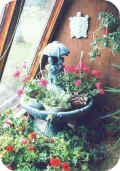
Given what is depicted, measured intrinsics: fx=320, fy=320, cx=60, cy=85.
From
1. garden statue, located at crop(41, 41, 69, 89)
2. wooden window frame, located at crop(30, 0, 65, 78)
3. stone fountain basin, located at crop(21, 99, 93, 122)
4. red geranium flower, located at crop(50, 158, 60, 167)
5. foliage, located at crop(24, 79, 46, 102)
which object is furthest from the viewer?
wooden window frame, located at crop(30, 0, 65, 78)

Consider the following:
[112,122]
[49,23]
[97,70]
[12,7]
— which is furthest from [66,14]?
[112,122]

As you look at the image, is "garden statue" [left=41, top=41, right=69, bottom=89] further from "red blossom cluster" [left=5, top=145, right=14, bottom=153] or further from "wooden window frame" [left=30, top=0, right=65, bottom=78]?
"red blossom cluster" [left=5, top=145, right=14, bottom=153]

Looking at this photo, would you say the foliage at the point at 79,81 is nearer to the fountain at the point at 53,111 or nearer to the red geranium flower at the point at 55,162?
the fountain at the point at 53,111

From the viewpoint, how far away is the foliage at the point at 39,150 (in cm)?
259

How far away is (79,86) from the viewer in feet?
10.0

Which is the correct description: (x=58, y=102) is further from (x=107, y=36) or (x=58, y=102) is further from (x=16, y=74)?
(x=107, y=36)

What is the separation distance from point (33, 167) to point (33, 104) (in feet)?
1.85

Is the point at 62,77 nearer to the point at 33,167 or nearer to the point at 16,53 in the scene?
the point at 16,53

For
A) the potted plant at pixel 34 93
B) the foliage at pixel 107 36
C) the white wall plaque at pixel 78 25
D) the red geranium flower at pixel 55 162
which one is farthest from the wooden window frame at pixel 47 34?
the red geranium flower at pixel 55 162

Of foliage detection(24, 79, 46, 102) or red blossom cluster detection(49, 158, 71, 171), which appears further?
foliage detection(24, 79, 46, 102)

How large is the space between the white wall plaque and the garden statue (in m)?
0.47

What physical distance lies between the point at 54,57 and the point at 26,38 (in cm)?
36

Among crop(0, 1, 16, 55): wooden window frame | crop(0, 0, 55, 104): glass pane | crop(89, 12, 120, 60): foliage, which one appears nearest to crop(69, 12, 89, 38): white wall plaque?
crop(89, 12, 120, 60): foliage

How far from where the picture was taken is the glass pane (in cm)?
287
